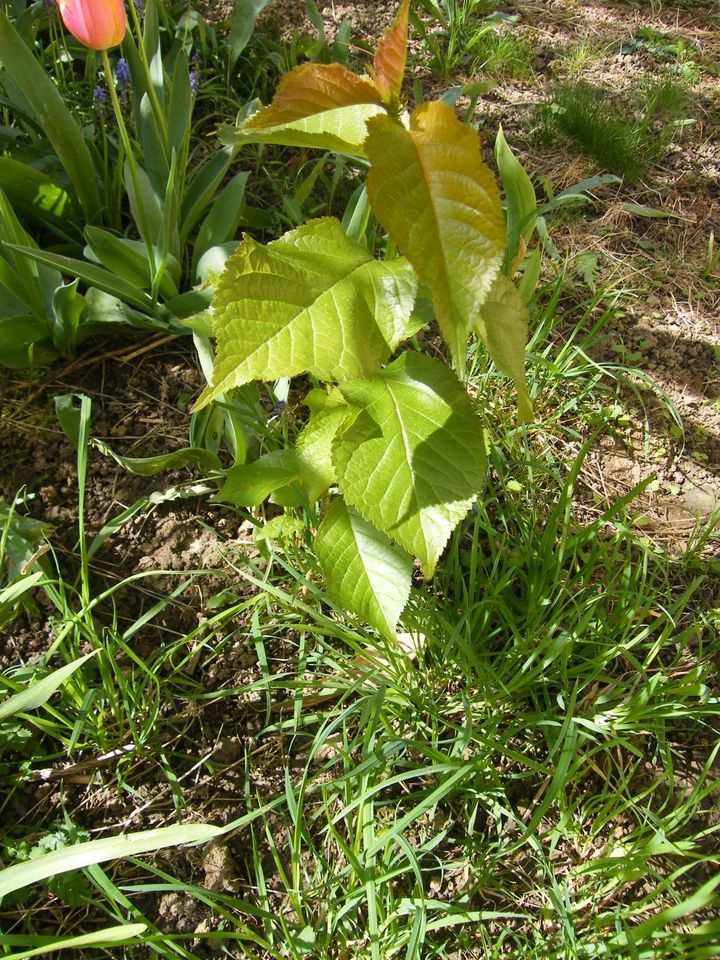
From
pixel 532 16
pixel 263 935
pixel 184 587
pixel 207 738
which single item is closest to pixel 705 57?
pixel 532 16

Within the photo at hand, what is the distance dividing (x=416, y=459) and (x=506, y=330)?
0.21m

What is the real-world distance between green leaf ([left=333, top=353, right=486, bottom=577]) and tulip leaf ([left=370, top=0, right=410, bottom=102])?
1.16 ft

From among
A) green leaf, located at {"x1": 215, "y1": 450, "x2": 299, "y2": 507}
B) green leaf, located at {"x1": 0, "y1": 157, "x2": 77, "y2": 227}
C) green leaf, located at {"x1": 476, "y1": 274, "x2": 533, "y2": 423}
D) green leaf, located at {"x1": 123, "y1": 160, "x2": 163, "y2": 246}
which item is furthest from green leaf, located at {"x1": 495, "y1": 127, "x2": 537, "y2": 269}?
green leaf, located at {"x1": 0, "y1": 157, "x2": 77, "y2": 227}

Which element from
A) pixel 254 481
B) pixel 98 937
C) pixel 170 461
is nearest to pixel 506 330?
pixel 254 481

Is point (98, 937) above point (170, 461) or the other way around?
the other way around

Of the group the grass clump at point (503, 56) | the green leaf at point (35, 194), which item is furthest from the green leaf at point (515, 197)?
the grass clump at point (503, 56)

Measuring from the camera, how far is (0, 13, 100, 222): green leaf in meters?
1.57

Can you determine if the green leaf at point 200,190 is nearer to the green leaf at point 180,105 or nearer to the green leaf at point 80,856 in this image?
the green leaf at point 180,105

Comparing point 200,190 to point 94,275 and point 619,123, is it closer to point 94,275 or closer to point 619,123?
point 94,275

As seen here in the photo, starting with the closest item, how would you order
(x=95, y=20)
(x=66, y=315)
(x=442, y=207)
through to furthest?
1. (x=442, y=207)
2. (x=95, y=20)
3. (x=66, y=315)

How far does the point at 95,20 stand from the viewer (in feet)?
4.05

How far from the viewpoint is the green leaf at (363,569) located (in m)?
1.10

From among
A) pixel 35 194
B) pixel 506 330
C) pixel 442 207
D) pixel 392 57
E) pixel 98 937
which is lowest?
pixel 98 937

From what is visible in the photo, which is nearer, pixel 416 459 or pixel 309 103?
pixel 309 103
